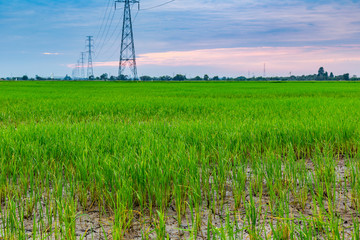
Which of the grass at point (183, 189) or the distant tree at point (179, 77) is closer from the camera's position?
the grass at point (183, 189)

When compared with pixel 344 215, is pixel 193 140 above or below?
above

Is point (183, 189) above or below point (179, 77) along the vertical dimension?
below

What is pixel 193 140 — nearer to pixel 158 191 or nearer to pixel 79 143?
pixel 79 143

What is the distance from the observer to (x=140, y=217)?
2.05 meters

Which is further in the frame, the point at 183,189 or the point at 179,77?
the point at 179,77

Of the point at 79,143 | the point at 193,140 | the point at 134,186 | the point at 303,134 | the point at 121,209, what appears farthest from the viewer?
the point at 303,134

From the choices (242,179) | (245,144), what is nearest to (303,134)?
(245,144)

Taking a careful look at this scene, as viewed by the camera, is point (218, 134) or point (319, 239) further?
point (218, 134)

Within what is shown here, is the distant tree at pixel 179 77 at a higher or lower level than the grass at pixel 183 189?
higher

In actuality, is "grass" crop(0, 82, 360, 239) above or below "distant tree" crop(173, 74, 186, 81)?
below

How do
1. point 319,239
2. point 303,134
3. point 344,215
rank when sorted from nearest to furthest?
point 319,239
point 344,215
point 303,134

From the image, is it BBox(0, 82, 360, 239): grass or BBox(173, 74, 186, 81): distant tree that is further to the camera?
BBox(173, 74, 186, 81): distant tree

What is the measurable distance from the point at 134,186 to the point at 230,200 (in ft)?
2.69

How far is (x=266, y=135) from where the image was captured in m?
4.37
